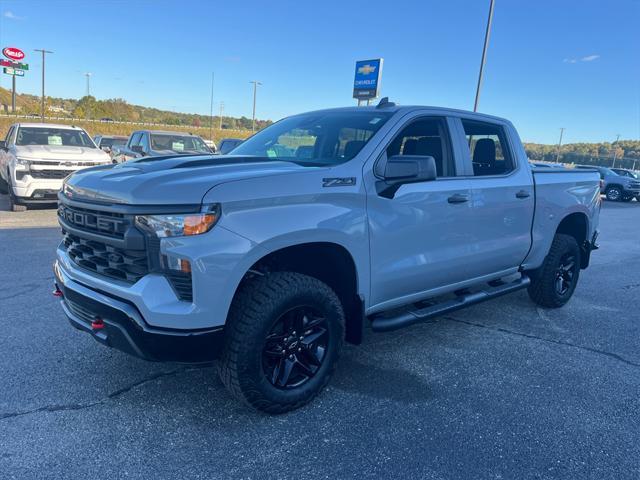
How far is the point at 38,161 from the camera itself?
9.37 metres

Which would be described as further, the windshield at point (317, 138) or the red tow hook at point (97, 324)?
the windshield at point (317, 138)

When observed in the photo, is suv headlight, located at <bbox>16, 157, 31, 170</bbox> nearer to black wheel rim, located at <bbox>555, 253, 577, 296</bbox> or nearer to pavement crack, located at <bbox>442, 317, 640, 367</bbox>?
pavement crack, located at <bbox>442, 317, 640, 367</bbox>

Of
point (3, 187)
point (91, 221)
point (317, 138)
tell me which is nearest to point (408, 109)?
point (317, 138)

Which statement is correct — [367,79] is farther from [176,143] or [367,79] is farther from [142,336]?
[142,336]

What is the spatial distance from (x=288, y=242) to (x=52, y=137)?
1005 centimetres

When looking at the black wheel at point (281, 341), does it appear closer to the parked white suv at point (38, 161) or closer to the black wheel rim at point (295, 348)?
the black wheel rim at point (295, 348)

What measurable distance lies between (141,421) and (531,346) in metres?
3.23

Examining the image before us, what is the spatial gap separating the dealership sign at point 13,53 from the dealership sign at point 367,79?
32347mm

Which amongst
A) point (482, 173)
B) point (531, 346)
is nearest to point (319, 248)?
point (482, 173)

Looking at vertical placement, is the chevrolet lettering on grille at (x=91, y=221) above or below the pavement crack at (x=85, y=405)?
above

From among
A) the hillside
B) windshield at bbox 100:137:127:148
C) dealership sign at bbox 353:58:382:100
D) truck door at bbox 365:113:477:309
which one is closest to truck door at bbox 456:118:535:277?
truck door at bbox 365:113:477:309

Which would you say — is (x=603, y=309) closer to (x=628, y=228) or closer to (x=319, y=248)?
(x=319, y=248)

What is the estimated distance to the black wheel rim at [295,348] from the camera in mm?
2896

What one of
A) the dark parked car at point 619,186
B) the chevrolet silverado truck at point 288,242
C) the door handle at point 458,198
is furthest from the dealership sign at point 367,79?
the door handle at point 458,198
